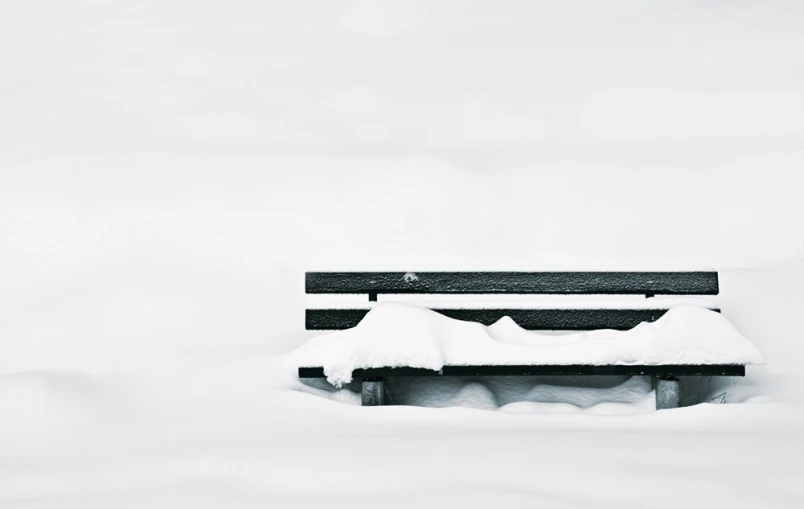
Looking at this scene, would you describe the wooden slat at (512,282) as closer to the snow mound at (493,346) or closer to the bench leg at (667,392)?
the snow mound at (493,346)

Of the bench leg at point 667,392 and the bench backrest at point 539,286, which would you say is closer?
the bench leg at point 667,392

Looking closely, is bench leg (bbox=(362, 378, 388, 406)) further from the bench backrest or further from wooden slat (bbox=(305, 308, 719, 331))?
the bench backrest

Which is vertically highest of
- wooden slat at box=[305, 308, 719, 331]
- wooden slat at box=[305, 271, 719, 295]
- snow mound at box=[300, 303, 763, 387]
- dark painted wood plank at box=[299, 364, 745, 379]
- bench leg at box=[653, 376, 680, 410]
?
wooden slat at box=[305, 271, 719, 295]

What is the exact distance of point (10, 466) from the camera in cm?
324

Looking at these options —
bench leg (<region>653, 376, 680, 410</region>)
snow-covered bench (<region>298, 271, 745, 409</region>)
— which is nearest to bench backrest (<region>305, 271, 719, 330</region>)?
snow-covered bench (<region>298, 271, 745, 409</region>)

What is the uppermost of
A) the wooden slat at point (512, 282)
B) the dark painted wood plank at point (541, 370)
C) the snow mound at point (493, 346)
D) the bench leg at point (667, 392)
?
the wooden slat at point (512, 282)

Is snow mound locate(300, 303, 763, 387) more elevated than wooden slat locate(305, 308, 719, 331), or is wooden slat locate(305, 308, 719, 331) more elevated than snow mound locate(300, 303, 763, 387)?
wooden slat locate(305, 308, 719, 331)

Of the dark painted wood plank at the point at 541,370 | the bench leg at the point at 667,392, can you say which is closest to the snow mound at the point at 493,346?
the dark painted wood plank at the point at 541,370

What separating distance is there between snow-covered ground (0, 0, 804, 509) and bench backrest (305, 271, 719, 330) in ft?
0.44

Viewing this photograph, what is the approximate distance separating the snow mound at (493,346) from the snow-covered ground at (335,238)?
280 mm

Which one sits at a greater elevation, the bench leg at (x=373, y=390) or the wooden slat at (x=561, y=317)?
the wooden slat at (x=561, y=317)

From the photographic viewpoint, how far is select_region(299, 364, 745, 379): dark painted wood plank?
14.0 ft

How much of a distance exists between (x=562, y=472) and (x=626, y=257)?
3901 millimetres

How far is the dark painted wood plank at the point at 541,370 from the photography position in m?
4.28
